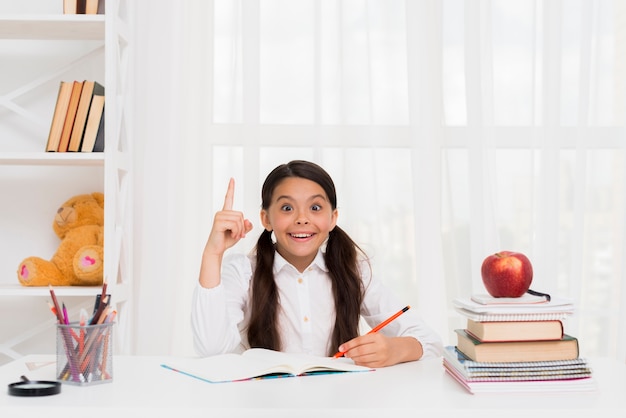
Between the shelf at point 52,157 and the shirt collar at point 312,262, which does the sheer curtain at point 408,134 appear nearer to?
the shelf at point 52,157

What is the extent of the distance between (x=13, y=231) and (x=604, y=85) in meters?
2.01

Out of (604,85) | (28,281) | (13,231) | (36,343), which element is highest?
(604,85)

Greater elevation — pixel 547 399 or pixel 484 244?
pixel 484 244

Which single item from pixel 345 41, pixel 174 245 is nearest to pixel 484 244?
pixel 345 41

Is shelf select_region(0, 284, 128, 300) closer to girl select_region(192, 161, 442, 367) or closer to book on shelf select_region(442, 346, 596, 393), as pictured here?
girl select_region(192, 161, 442, 367)

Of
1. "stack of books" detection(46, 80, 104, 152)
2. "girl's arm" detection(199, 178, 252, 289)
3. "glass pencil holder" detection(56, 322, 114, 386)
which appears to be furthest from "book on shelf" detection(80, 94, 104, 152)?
"glass pencil holder" detection(56, 322, 114, 386)

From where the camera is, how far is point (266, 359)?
4.39 feet

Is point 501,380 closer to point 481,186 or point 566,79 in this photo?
point 481,186

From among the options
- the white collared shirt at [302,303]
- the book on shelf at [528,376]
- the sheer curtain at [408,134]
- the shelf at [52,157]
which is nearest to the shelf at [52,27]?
the sheer curtain at [408,134]

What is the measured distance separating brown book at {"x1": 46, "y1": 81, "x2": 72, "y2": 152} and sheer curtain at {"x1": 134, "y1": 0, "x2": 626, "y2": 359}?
0.24 meters

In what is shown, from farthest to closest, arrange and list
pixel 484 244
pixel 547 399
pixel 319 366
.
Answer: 1. pixel 484 244
2. pixel 319 366
3. pixel 547 399

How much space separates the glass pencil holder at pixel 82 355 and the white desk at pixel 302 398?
0.07 feet

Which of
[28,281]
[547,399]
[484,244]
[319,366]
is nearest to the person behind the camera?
[547,399]

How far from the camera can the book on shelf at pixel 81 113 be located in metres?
2.25
